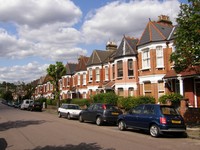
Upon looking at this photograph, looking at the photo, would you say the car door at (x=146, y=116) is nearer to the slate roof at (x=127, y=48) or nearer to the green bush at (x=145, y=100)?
the green bush at (x=145, y=100)

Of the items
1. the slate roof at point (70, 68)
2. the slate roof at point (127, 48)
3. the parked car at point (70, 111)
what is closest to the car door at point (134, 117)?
the parked car at point (70, 111)

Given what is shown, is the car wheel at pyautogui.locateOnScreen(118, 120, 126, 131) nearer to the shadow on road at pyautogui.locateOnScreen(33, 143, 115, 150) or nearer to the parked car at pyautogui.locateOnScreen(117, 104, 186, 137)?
the parked car at pyautogui.locateOnScreen(117, 104, 186, 137)

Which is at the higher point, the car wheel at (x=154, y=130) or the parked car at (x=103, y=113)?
the parked car at (x=103, y=113)

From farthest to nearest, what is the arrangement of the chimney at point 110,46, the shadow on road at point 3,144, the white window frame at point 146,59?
the chimney at point 110,46
the white window frame at point 146,59
the shadow on road at point 3,144

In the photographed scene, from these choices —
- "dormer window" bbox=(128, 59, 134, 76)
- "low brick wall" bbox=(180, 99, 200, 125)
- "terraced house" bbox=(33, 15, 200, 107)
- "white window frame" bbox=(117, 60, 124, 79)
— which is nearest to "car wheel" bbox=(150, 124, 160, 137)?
"low brick wall" bbox=(180, 99, 200, 125)

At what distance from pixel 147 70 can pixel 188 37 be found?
44.7ft

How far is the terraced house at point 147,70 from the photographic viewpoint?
25.0 meters

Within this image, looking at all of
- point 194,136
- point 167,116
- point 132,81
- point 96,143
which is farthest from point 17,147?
point 132,81

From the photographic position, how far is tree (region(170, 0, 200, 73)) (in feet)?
47.5

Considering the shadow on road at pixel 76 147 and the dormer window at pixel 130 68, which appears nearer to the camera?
the shadow on road at pixel 76 147

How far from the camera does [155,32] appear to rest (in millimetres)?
28609

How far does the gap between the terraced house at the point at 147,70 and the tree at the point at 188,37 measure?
24.0 ft

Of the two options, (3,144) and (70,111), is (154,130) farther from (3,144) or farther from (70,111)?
(70,111)

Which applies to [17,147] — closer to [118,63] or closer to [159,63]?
[159,63]
